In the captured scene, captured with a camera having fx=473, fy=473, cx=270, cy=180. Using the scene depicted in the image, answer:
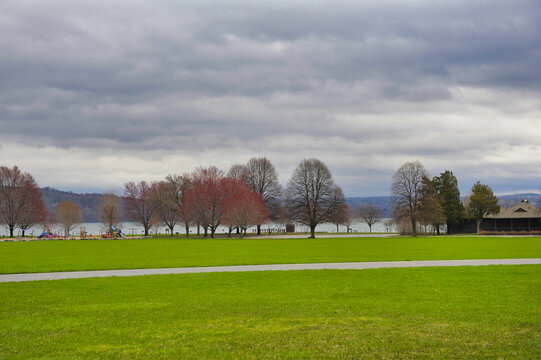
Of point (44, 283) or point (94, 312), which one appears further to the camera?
point (44, 283)

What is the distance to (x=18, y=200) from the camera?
83812 millimetres

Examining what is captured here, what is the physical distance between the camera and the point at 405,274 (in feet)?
65.5

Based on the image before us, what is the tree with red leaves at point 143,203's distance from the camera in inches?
3646

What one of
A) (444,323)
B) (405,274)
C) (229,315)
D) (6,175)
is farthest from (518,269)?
(6,175)

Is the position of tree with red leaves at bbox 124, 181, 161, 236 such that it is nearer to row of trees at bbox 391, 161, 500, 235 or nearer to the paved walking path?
row of trees at bbox 391, 161, 500, 235

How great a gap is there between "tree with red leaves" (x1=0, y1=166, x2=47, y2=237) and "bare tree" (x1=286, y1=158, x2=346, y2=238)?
46.0m

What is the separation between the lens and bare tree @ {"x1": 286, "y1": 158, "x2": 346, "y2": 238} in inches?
3022

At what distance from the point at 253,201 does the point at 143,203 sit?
1231 inches

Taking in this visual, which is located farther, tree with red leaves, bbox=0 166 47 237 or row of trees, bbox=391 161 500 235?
tree with red leaves, bbox=0 166 47 237

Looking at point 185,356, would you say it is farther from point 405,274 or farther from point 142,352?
point 405,274

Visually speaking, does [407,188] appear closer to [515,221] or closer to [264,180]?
Result: [515,221]

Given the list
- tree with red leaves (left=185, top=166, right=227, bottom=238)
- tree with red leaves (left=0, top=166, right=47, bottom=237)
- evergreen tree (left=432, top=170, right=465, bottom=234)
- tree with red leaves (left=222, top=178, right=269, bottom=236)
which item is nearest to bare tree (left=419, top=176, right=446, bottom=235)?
evergreen tree (left=432, top=170, right=465, bottom=234)

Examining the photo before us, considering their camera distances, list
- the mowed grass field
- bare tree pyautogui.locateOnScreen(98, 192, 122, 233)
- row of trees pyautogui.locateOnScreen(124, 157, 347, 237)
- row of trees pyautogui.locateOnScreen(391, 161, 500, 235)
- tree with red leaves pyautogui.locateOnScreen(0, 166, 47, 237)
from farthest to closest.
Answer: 1. bare tree pyautogui.locateOnScreen(98, 192, 122, 233)
2. tree with red leaves pyautogui.locateOnScreen(0, 166, 47, 237)
3. row of trees pyautogui.locateOnScreen(391, 161, 500, 235)
4. row of trees pyautogui.locateOnScreen(124, 157, 347, 237)
5. the mowed grass field

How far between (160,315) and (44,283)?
842 centimetres
